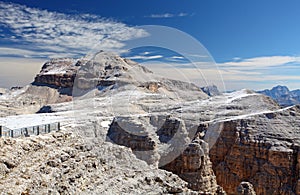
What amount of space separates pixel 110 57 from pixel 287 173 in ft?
291

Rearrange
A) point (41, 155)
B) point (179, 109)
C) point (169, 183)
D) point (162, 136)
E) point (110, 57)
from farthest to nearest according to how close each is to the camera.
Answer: point (110, 57), point (179, 109), point (162, 136), point (169, 183), point (41, 155)

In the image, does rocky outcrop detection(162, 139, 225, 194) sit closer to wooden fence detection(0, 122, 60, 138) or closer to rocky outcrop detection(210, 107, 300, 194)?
wooden fence detection(0, 122, 60, 138)

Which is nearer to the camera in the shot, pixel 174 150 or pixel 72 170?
pixel 72 170

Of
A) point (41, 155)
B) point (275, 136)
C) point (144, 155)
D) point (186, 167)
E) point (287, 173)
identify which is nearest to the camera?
point (41, 155)

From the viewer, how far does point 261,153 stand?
133 ft

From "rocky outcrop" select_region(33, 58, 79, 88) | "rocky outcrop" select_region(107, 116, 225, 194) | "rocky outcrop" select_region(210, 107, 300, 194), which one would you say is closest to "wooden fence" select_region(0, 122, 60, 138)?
"rocky outcrop" select_region(107, 116, 225, 194)

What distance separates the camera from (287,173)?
36.7 m

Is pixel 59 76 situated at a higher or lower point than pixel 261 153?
higher

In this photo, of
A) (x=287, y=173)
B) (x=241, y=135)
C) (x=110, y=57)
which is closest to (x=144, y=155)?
(x=287, y=173)

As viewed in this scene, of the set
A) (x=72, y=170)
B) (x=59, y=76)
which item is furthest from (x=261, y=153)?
(x=59, y=76)

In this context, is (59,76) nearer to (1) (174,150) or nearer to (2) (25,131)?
(1) (174,150)

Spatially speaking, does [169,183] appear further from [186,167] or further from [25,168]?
[186,167]

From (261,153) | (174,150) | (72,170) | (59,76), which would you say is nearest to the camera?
(72,170)

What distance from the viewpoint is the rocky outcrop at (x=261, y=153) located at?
36.1 meters
